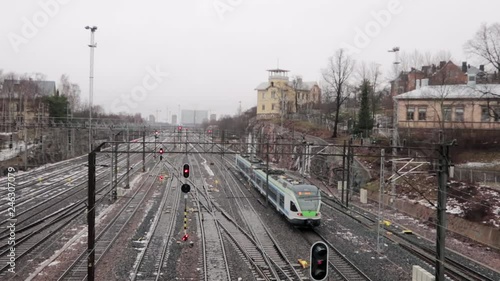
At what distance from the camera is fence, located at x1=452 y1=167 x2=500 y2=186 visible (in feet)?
87.3

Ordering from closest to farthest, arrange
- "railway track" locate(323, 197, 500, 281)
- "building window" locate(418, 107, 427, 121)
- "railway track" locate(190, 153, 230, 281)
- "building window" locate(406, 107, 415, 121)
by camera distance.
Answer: "railway track" locate(323, 197, 500, 281)
"railway track" locate(190, 153, 230, 281)
"building window" locate(418, 107, 427, 121)
"building window" locate(406, 107, 415, 121)

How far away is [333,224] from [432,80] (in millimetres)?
39400

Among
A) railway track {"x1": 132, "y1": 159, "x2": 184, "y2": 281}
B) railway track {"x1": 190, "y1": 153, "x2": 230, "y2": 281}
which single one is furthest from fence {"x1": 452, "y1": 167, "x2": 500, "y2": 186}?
railway track {"x1": 132, "y1": 159, "x2": 184, "y2": 281}

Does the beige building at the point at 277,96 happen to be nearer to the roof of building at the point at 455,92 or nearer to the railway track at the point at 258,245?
the roof of building at the point at 455,92

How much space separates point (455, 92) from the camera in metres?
39.2

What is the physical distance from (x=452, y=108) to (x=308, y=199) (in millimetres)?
23466

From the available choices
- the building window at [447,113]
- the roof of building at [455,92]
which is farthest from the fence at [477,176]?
the building window at [447,113]

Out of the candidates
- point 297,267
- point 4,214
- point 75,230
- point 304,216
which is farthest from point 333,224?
point 4,214

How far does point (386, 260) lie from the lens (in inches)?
701

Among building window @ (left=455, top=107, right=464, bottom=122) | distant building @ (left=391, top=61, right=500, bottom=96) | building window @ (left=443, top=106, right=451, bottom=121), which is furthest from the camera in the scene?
distant building @ (left=391, top=61, right=500, bottom=96)

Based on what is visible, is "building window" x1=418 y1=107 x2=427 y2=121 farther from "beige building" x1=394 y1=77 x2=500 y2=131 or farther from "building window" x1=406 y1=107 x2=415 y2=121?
"building window" x1=406 y1=107 x2=415 y2=121

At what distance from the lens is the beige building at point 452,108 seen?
3642 cm

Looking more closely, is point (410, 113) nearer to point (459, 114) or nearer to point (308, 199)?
point (459, 114)

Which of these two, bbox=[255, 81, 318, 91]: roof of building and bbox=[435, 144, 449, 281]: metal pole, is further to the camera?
bbox=[255, 81, 318, 91]: roof of building
